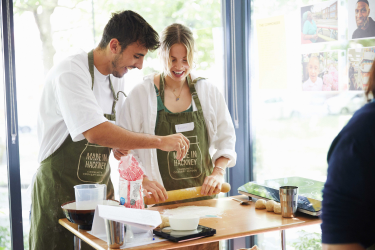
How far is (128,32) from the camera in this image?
2.03 m

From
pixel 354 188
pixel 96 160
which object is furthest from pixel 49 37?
pixel 354 188

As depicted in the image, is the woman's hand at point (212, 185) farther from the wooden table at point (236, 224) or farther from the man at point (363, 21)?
the man at point (363, 21)

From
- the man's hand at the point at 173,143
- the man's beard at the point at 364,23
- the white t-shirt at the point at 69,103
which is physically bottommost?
the man's hand at the point at 173,143

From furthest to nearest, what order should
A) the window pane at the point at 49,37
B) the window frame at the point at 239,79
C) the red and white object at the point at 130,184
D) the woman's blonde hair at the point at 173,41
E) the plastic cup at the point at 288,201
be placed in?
the window frame at the point at 239,79 → the window pane at the point at 49,37 → the woman's blonde hair at the point at 173,41 → the plastic cup at the point at 288,201 → the red and white object at the point at 130,184

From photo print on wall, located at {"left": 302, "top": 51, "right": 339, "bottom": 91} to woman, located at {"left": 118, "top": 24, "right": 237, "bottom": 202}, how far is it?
67cm

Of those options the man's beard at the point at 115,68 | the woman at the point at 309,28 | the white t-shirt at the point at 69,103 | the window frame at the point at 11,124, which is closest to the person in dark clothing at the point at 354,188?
the white t-shirt at the point at 69,103

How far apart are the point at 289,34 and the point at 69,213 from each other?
6.48 ft

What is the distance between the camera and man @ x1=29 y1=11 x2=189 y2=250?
1.82 metres

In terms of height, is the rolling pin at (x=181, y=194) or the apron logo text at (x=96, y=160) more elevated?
the apron logo text at (x=96, y=160)

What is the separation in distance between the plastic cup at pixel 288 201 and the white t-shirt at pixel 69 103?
916 millimetres

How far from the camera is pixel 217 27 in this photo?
3164 mm

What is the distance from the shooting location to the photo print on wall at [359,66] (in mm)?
2217

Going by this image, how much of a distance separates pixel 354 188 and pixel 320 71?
1.89 meters

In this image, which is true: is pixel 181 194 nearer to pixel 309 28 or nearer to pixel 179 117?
pixel 179 117
